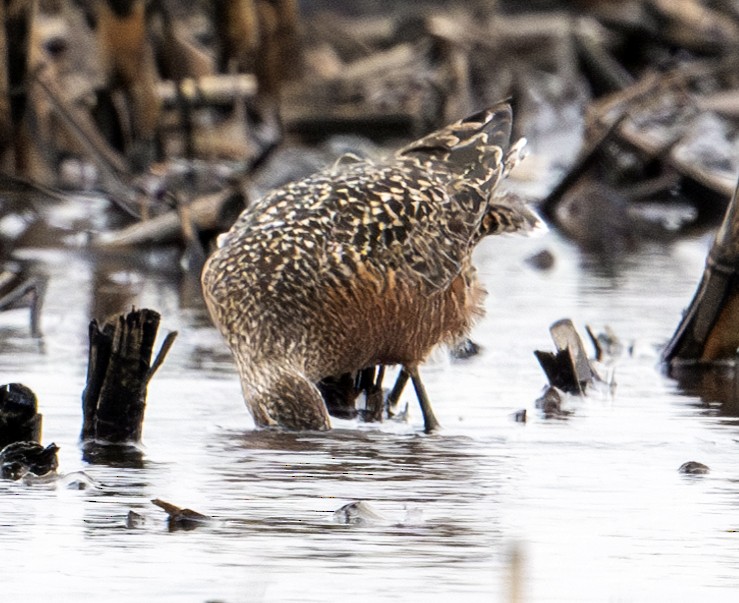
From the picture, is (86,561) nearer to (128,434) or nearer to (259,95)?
(128,434)

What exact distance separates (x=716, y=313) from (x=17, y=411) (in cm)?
347

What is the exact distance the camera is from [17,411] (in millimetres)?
6520

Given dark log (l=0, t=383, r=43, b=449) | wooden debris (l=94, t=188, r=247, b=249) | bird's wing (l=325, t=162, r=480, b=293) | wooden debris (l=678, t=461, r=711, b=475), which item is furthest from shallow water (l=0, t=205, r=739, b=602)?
wooden debris (l=94, t=188, r=247, b=249)

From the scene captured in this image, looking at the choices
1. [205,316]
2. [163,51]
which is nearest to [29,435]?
[205,316]

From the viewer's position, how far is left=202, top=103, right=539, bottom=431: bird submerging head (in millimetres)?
7176

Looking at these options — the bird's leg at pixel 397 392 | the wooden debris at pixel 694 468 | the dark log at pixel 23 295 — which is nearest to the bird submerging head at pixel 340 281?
the bird's leg at pixel 397 392

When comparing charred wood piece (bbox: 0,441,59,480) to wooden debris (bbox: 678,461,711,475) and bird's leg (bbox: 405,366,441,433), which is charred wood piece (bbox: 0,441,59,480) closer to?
bird's leg (bbox: 405,366,441,433)

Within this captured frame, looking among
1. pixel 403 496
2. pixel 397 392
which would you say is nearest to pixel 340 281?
pixel 397 392

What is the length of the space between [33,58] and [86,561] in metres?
9.32

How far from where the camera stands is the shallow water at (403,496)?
5.07 m

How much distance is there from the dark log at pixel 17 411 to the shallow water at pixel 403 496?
187 mm

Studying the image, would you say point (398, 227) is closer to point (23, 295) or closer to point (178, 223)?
point (23, 295)

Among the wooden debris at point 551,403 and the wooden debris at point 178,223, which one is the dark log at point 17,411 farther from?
the wooden debris at point 178,223

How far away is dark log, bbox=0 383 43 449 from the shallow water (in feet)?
0.61
